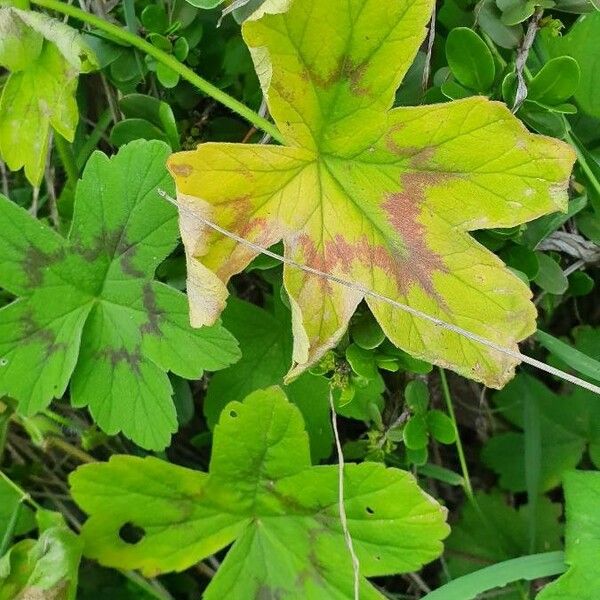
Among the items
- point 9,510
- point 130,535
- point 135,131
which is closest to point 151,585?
point 130,535

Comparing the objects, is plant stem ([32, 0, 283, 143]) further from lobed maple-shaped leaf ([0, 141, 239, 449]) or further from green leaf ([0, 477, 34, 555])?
green leaf ([0, 477, 34, 555])

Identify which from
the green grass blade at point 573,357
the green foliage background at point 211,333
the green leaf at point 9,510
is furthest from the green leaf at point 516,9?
the green leaf at point 9,510

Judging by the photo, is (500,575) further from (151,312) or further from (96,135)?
(96,135)

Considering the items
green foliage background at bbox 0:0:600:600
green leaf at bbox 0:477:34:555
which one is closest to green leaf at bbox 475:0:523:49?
green foliage background at bbox 0:0:600:600

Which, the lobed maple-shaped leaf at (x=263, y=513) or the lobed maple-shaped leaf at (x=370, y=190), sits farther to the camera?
the lobed maple-shaped leaf at (x=263, y=513)

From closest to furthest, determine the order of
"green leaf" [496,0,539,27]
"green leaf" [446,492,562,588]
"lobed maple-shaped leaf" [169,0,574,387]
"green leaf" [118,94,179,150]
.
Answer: "lobed maple-shaped leaf" [169,0,574,387] < "green leaf" [496,0,539,27] < "green leaf" [118,94,179,150] < "green leaf" [446,492,562,588]

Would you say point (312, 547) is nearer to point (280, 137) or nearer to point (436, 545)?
point (436, 545)

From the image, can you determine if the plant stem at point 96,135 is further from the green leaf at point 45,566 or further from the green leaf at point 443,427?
the green leaf at point 443,427

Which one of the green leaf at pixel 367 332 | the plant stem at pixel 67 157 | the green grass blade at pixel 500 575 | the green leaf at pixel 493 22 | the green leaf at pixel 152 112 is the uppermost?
the green leaf at pixel 493 22
